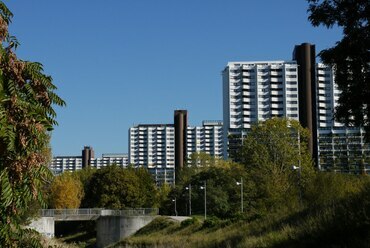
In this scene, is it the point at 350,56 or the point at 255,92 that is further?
the point at 255,92

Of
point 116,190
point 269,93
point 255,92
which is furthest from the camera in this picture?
point 269,93

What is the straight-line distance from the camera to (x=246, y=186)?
7931 cm

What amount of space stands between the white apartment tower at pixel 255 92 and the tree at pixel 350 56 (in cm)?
15494

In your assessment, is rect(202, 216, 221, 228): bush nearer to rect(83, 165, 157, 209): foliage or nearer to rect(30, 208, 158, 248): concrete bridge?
rect(30, 208, 158, 248): concrete bridge

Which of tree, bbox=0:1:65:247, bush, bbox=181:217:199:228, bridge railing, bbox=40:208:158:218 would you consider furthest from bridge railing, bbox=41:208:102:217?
tree, bbox=0:1:65:247

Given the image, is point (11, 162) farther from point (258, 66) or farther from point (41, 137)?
point (258, 66)

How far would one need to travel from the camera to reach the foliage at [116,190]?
91.5m

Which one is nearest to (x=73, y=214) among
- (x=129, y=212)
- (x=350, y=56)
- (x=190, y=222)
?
(x=129, y=212)

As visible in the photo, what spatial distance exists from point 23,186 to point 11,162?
0.97 ft

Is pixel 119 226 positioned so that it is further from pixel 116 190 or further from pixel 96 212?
pixel 116 190

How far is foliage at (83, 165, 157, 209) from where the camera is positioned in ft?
300

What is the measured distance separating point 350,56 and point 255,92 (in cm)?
16319

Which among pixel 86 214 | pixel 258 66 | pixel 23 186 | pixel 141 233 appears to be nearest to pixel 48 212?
pixel 86 214

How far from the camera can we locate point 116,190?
9238cm
